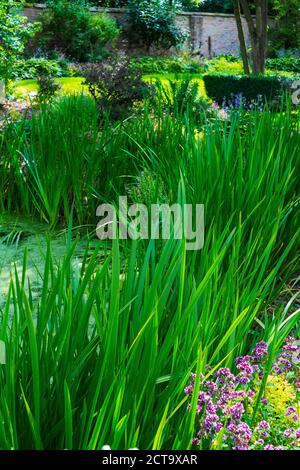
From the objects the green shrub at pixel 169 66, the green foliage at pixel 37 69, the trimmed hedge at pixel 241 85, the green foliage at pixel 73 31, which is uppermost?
the green foliage at pixel 73 31

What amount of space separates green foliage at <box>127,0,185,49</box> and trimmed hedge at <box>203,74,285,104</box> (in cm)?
703

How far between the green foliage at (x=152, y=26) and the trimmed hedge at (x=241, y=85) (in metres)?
7.03

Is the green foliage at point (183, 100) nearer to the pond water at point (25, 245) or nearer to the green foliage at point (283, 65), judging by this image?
the pond water at point (25, 245)

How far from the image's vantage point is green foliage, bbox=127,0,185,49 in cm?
1888

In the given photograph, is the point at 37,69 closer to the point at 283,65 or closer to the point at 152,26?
the point at 152,26

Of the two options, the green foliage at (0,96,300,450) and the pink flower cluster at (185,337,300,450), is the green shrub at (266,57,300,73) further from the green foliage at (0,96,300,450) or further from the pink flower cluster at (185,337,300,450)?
the pink flower cluster at (185,337,300,450)

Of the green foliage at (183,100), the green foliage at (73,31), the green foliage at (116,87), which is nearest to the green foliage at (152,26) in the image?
the green foliage at (73,31)

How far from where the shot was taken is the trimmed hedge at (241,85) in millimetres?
11094

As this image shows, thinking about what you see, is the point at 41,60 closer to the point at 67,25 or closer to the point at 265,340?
the point at 67,25

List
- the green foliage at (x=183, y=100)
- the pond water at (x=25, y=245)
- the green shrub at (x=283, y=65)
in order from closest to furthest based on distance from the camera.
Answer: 1. the pond water at (x=25, y=245)
2. the green foliage at (x=183, y=100)
3. the green shrub at (x=283, y=65)

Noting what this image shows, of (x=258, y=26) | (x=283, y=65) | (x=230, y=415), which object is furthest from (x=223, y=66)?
(x=230, y=415)

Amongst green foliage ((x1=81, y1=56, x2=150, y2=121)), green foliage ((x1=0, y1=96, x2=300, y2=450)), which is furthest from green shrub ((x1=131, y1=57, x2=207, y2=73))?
green foliage ((x1=0, y1=96, x2=300, y2=450))

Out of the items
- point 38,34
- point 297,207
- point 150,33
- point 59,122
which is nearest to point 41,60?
point 38,34

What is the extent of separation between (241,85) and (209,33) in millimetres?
11176
